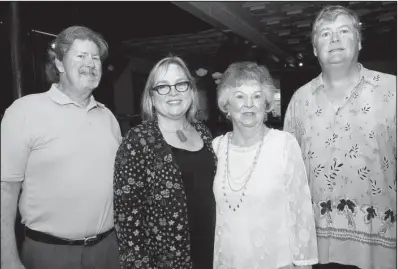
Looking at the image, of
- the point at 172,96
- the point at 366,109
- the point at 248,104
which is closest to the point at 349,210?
the point at 366,109

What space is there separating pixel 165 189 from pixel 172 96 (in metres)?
0.47

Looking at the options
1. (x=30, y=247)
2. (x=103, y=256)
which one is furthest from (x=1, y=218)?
(x=103, y=256)

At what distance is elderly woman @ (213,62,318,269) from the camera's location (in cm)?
176

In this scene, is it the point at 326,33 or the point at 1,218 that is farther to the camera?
the point at 326,33

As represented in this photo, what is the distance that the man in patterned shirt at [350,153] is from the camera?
1.99 meters

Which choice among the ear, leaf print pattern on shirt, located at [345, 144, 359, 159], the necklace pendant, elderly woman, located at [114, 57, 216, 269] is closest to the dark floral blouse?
elderly woman, located at [114, 57, 216, 269]

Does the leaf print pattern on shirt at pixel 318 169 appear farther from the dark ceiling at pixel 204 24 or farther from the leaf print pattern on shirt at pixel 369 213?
the dark ceiling at pixel 204 24

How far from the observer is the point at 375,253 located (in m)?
2.01

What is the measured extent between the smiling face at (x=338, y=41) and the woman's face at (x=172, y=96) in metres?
0.77

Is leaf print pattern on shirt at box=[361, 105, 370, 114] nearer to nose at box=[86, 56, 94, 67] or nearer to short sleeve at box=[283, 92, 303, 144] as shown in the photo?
short sleeve at box=[283, 92, 303, 144]

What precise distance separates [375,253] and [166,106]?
1.36 m

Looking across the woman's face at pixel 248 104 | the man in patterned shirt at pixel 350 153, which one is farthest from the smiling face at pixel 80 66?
the man in patterned shirt at pixel 350 153

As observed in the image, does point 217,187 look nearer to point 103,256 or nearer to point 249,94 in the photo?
point 249,94

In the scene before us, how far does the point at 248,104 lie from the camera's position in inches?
73.9
